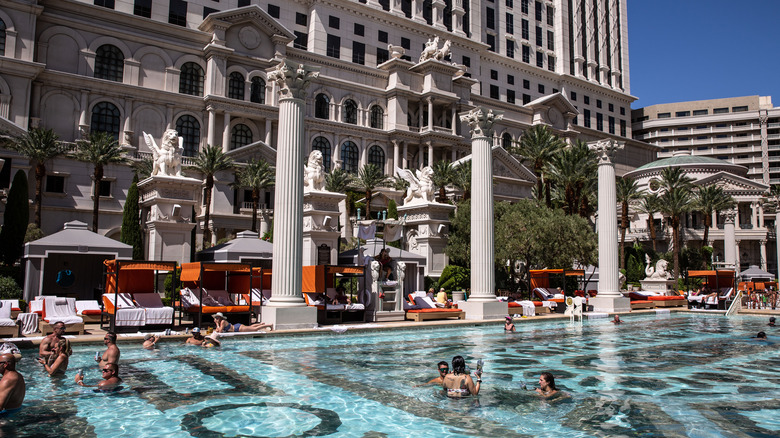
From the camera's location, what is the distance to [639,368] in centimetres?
1343

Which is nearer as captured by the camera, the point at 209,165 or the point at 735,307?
the point at 735,307

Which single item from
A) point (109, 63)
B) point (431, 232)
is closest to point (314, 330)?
point (431, 232)

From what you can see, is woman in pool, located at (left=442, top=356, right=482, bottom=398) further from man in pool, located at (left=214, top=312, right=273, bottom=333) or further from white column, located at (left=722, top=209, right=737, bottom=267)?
white column, located at (left=722, top=209, right=737, bottom=267)

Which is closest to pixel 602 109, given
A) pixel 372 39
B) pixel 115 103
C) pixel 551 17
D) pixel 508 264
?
pixel 551 17

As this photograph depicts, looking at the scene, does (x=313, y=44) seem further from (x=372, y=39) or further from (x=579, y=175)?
(x=579, y=175)

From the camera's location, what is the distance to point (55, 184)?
48938 millimetres

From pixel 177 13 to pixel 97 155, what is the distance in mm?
23308

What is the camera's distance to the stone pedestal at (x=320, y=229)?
2862 centimetres

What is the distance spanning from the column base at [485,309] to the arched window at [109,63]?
4681 cm

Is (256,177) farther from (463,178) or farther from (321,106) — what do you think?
(463,178)

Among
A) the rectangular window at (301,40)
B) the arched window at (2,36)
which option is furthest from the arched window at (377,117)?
the arched window at (2,36)

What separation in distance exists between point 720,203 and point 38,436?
7692 cm

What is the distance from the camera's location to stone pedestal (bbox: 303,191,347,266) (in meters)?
28.6

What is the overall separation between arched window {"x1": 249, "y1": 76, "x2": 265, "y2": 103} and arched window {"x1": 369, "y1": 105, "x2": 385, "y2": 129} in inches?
578
